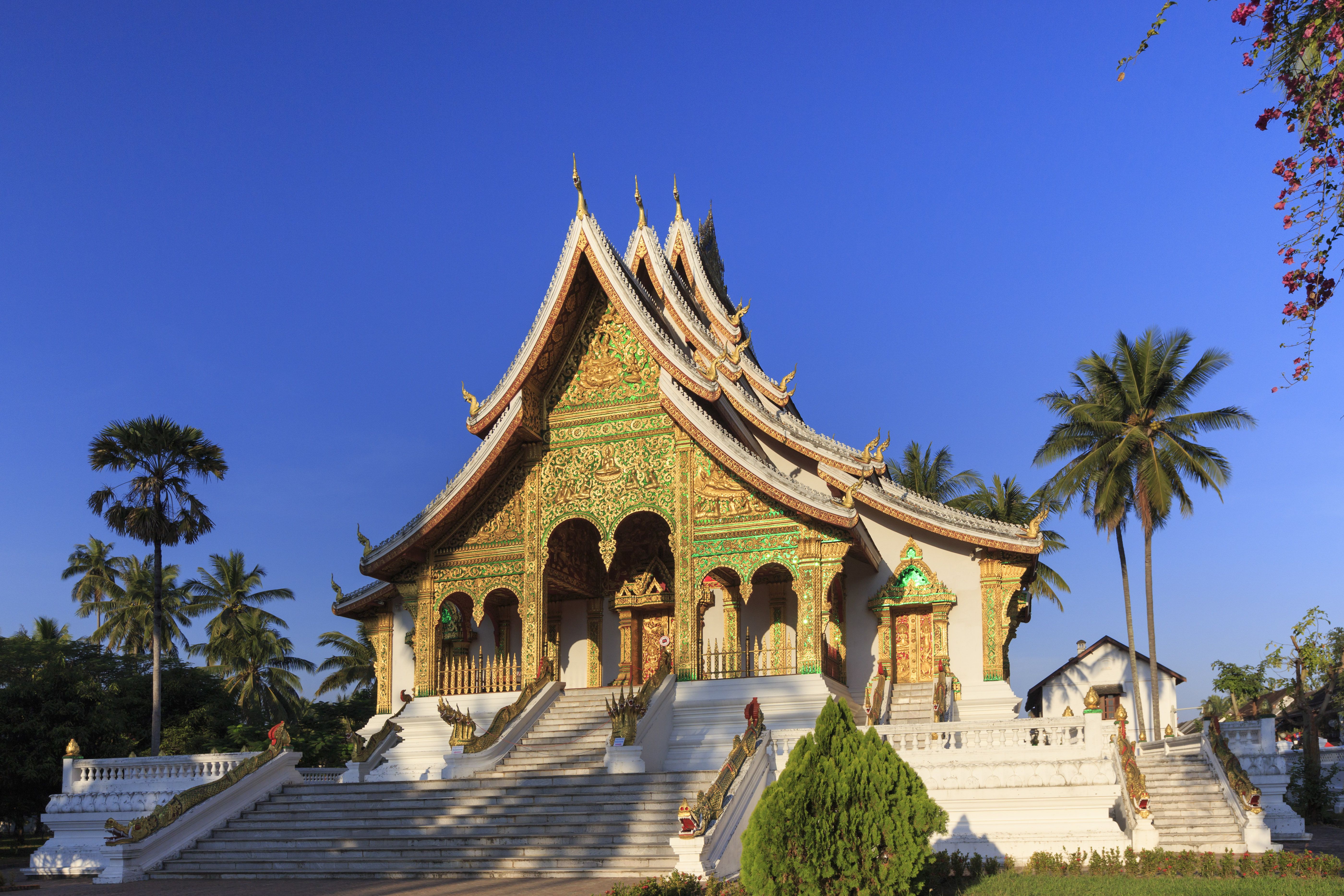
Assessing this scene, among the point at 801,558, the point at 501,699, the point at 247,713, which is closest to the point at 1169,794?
the point at 801,558

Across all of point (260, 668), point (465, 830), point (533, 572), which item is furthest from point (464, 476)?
point (260, 668)

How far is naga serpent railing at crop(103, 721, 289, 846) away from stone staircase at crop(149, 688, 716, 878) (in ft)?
1.45

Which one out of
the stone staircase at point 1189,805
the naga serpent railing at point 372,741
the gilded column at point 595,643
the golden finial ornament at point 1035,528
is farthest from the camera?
the gilded column at point 595,643

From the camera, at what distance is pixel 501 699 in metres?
18.4

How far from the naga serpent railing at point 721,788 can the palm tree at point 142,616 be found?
35.6 meters

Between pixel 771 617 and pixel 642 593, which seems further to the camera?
pixel 642 593

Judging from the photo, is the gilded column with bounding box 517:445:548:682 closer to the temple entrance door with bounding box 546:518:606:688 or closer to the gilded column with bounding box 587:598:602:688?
the temple entrance door with bounding box 546:518:606:688

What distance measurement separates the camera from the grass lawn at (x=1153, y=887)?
8414 millimetres

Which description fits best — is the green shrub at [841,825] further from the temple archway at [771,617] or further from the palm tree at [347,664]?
the palm tree at [347,664]

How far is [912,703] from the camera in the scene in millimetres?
17062

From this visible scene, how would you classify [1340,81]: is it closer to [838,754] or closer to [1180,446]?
[838,754]

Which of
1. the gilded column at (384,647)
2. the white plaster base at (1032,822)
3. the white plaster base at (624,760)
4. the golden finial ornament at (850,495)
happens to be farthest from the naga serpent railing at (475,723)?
the white plaster base at (1032,822)

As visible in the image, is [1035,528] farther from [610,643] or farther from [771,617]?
[610,643]

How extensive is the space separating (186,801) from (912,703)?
10075mm
